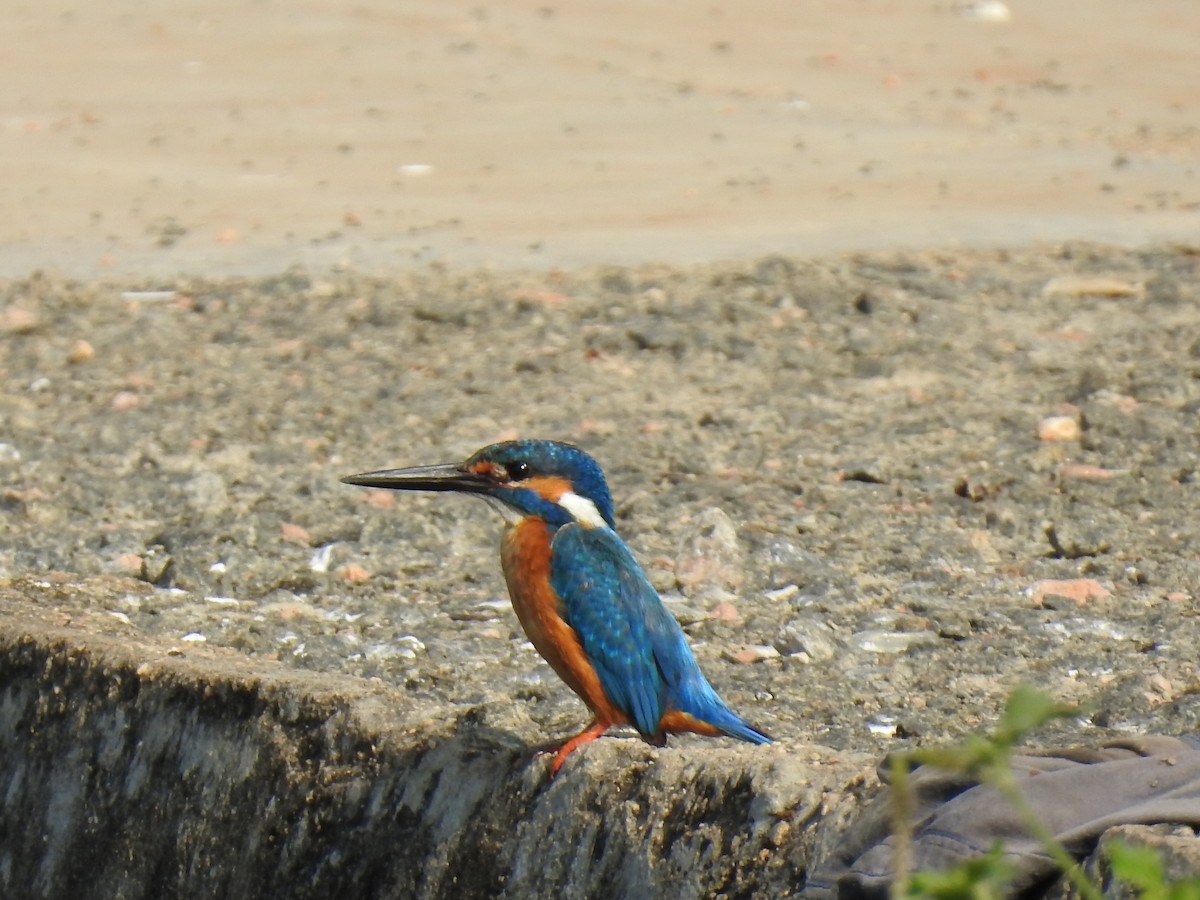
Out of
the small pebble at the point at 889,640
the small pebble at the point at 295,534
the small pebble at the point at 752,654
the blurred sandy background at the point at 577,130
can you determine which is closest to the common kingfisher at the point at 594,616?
the small pebble at the point at 752,654

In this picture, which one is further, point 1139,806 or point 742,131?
point 742,131

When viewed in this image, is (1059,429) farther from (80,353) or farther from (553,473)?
(80,353)

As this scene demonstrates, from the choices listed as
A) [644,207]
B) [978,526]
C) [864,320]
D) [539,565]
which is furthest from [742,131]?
[539,565]

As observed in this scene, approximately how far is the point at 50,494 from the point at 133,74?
6.44 m

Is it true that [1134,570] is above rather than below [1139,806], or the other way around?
below

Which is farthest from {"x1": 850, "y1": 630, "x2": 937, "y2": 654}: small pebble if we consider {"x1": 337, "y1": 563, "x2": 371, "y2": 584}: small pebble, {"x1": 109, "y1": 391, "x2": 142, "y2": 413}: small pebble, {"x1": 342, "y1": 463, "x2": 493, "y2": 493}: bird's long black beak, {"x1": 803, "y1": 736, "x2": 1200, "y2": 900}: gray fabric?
{"x1": 109, "y1": 391, "x2": 142, "y2": 413}: small pebble

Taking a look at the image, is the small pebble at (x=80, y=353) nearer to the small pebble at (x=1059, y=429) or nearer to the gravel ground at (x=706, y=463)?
the gravel ground at (x=706, y=463)

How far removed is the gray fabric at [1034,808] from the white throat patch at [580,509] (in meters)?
0.96

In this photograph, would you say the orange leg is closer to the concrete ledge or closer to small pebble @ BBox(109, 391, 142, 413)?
the concrete ledge

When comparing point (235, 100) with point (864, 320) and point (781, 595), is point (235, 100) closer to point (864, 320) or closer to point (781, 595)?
point (864, 320)

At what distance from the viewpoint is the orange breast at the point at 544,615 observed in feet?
9.82

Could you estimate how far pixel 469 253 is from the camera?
704 centimetres

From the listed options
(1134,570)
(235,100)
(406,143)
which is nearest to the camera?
(1134,570)

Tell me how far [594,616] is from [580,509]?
0.95 feet
